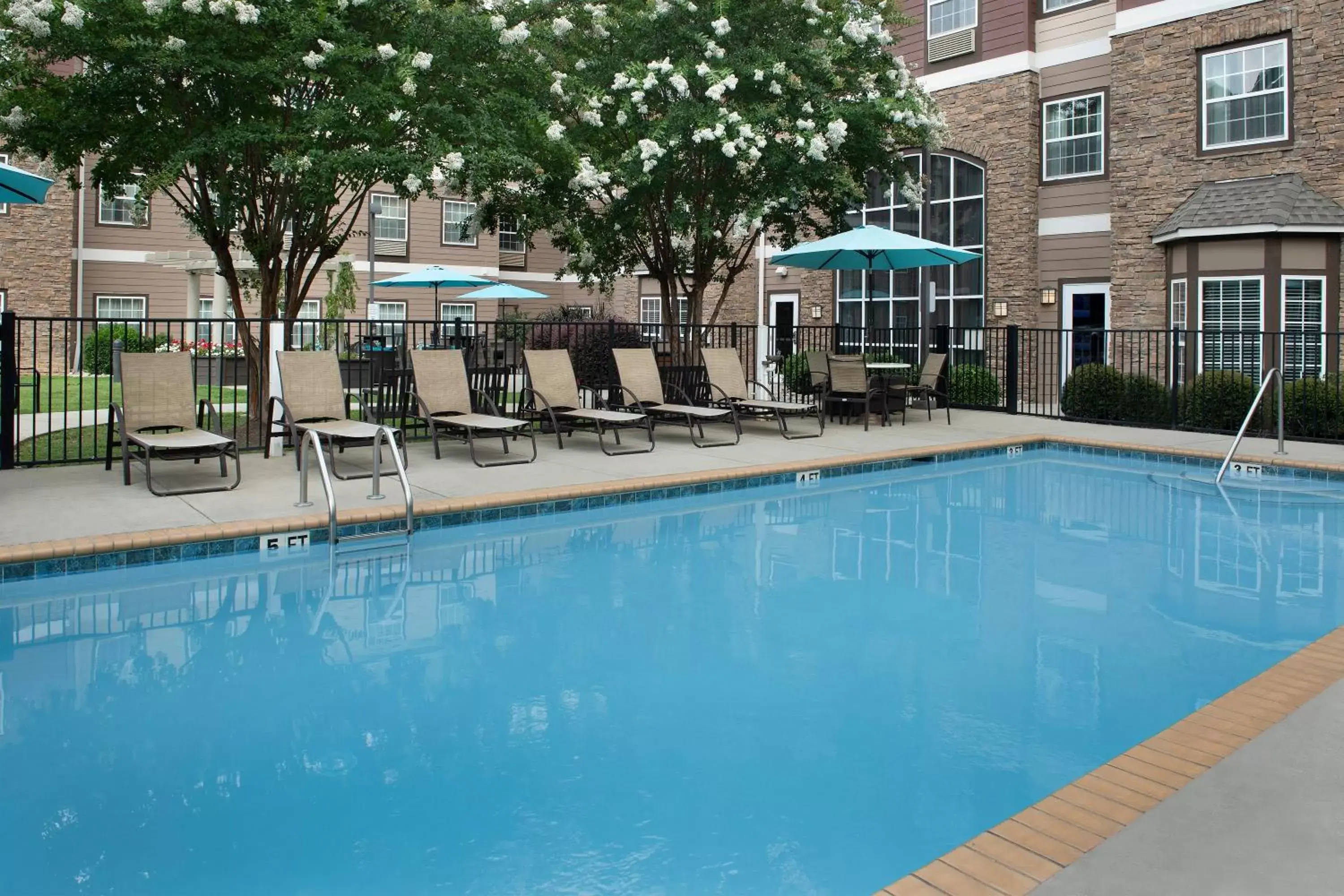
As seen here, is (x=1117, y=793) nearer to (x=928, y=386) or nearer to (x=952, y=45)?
(x=928, y=386)

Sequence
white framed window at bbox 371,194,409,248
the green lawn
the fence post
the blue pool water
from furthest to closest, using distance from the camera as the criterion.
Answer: white framed window at bbox 371,194,409,248
the green lawn
the fence post
the blue pool water

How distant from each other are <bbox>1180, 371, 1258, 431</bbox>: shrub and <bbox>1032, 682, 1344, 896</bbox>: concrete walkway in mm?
10665

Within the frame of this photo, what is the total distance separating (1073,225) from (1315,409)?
699cm

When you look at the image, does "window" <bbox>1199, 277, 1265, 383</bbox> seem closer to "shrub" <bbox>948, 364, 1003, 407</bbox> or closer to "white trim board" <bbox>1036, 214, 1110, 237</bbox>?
"white trim board" <bbox>1036, 214, 1110, 237</bbox>

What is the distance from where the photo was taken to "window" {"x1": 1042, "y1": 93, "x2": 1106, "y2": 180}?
58.1 ft

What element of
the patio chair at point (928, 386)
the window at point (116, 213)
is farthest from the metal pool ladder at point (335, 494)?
the window at point (116, 213)

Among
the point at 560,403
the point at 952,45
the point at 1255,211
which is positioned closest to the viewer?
the point at 560,403

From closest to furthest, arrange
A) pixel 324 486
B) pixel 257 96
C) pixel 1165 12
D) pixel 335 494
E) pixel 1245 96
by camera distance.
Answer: pixel 324 486 → pixel 335 494 → pixel 257 96 → pixel 1245 96 → pixel 1165 12

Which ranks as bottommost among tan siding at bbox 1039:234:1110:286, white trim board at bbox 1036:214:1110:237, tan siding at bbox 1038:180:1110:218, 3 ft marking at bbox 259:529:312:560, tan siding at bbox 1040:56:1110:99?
3 ft marking at bbox 259:529:312:560

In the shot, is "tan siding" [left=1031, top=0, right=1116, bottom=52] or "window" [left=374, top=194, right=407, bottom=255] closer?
"tan siding" [left=1031, top=0, right=1116, bottom=52]

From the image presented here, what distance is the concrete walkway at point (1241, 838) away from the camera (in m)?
2.42

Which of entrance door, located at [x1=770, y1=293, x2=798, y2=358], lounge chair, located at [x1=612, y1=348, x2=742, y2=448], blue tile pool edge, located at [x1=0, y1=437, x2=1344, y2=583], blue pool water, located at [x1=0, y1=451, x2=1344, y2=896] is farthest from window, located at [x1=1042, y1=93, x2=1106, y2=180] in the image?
blue pool water, located at [x1=0, y1=451, x2=1344, y2=896]

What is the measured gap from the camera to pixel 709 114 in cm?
1166

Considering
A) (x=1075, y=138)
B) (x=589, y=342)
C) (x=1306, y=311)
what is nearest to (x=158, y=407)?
(x=589, y=342)
